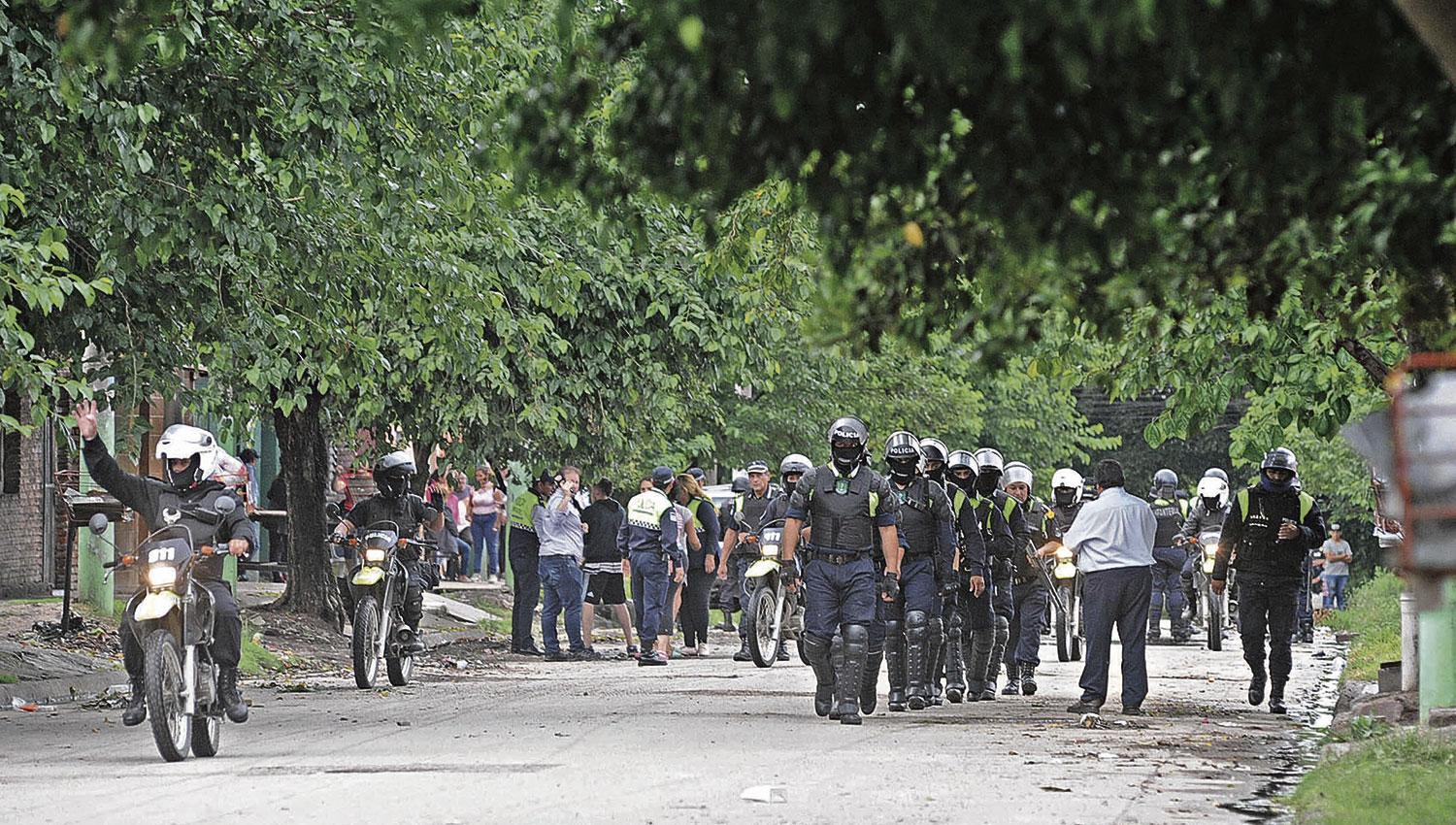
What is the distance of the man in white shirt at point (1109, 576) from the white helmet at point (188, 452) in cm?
577

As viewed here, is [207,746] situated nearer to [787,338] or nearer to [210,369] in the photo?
[210,369]

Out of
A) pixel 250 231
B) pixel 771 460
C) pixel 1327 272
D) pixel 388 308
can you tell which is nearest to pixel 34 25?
pixel 250 231

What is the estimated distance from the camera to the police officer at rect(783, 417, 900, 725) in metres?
14.9

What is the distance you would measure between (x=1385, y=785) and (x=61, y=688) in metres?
10.8

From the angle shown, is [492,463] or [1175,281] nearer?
[1175,281]

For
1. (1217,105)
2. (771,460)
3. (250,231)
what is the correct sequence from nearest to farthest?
1. (1217,105)
2. (250,231)
3. (771,460)

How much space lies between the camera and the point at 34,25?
12.5 meters

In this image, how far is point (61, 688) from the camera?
17.7 m

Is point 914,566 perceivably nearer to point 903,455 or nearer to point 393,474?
point 903,455

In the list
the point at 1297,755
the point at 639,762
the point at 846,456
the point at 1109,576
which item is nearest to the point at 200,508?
the point at 639,762

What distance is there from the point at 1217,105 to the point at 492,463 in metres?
19.0

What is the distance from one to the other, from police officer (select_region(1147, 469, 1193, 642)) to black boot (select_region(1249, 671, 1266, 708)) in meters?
9.28

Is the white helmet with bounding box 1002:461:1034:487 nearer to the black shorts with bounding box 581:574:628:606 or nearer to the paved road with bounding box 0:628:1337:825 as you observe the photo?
the paved road with bounding box 0:628:1337:825

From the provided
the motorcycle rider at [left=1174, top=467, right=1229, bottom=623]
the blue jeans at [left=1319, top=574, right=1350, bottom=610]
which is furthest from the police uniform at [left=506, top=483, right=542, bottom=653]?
the blue jeans at [left=1319, top=574, right=1350, bottom=610]
